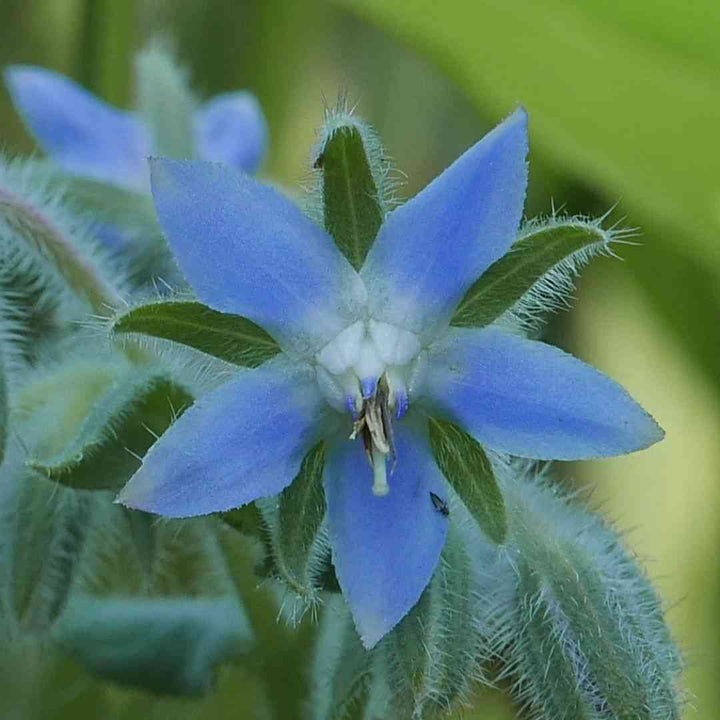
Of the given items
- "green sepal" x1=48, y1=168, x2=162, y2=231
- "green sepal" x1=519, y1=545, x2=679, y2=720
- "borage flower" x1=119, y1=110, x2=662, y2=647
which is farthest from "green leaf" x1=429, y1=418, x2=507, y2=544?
"green sepal" x1=48, y1=168, x2=162, y2=231

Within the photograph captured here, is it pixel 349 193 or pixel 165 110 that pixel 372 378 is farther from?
pixel 165 110

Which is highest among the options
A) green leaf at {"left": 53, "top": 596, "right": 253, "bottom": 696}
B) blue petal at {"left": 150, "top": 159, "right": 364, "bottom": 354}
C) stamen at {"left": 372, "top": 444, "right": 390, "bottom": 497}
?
blue petal at {"left": 150, "top": 159, "right": 364, "bottom": 354}

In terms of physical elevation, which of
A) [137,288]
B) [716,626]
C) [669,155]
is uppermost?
[669,155]

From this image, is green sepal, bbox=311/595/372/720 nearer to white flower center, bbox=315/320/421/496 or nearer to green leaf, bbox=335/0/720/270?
white flower center, bbox=315/320/421/496

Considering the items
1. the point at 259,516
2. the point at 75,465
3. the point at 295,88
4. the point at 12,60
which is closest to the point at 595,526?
the point at 259,516

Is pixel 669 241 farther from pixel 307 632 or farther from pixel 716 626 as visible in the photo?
pixel 307 632

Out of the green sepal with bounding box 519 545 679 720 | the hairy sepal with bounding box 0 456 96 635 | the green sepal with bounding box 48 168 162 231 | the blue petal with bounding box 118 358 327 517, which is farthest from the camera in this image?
the green sepal with bounding box 48 168 162 231

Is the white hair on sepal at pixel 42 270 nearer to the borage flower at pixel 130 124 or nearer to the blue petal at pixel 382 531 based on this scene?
the borage flower at pixel 130 124
